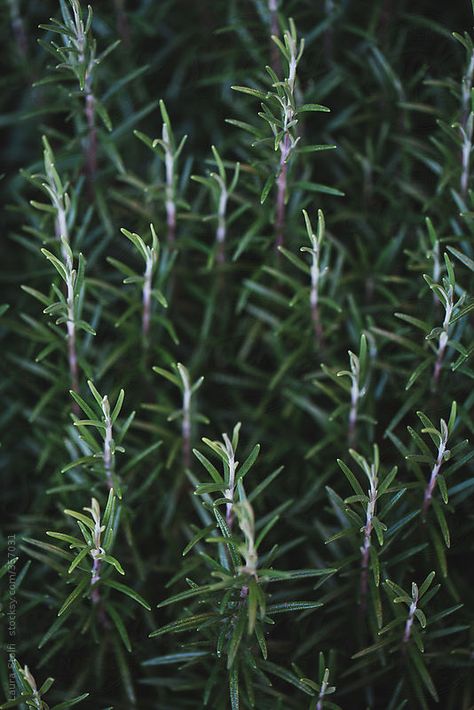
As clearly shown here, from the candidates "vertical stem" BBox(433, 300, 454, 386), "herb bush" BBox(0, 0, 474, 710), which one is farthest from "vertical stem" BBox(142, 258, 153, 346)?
"vertical stem" BBox(433, 300, 454, 386)

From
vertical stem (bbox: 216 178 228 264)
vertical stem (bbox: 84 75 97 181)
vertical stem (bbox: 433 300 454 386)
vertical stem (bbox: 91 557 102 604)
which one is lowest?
vertical stem (bbox: 91 557 102 604)

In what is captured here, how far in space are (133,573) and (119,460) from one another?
12 centimetres

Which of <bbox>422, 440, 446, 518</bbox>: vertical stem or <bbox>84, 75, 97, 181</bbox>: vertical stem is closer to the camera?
<bbox>422, 440, 446, 518</bbox>: vertical stem

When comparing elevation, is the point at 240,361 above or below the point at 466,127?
below

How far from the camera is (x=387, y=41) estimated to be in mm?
889

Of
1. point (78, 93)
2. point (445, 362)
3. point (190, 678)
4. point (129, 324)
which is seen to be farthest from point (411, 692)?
point (78, 93)

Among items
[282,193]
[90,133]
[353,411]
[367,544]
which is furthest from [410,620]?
[90,133]

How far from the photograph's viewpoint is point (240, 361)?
0.83 m

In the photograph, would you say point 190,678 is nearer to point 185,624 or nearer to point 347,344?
point 185,624

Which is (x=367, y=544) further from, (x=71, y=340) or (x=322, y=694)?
(x=71, y=340)

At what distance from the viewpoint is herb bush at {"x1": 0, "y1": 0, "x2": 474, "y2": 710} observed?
0.66 meters

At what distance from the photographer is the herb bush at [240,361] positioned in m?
0.66

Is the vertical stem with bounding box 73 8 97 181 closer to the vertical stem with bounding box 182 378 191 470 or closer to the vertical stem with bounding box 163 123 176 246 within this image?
the vertical stem with bounding box 163 123 176 246

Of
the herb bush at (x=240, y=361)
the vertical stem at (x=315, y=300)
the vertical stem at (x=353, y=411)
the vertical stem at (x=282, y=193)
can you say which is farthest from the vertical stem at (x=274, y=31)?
the vertical stem at (x=353, y=411)
